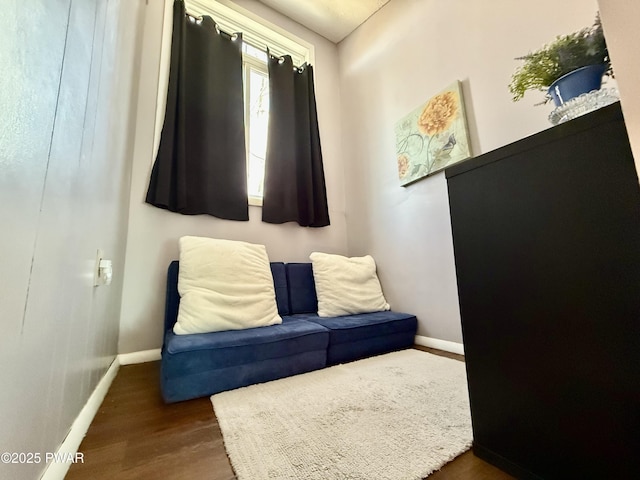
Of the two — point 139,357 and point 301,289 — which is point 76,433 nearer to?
point 139,357

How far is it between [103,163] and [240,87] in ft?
5.44

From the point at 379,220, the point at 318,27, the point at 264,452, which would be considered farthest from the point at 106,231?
the point at 318,27

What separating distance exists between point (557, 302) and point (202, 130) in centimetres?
236

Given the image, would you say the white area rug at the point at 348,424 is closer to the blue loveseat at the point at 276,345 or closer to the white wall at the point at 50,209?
the blue loveseat at the point at 276,345

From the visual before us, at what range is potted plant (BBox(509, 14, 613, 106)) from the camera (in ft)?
2.57

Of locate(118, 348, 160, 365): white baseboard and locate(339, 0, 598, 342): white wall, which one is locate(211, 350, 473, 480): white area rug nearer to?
locate(339, 0, 598, 342): white wall

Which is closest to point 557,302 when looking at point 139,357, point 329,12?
point 139,357

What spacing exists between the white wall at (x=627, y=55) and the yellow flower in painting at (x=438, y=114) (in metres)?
1.59

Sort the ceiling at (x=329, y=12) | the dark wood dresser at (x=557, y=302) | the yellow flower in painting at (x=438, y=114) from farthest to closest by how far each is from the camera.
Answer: the ceiling at (x=329, y=12) < the yellow flower in painting at (x=438, y=114) < the dark wood dresser at (x=557, y=302)

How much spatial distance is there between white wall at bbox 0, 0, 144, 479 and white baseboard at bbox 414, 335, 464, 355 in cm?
192

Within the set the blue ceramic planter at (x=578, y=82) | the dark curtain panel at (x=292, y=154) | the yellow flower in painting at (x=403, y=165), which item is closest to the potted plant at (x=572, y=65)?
the blue ceramic planter at (x=578, y=82)

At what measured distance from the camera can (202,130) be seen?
7.01 feet

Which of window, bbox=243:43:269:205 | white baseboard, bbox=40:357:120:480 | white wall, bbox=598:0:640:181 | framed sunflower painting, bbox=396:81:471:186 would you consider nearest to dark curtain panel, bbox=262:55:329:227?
window, bbox=243:43:269:205

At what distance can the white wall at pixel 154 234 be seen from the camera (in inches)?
70.9
